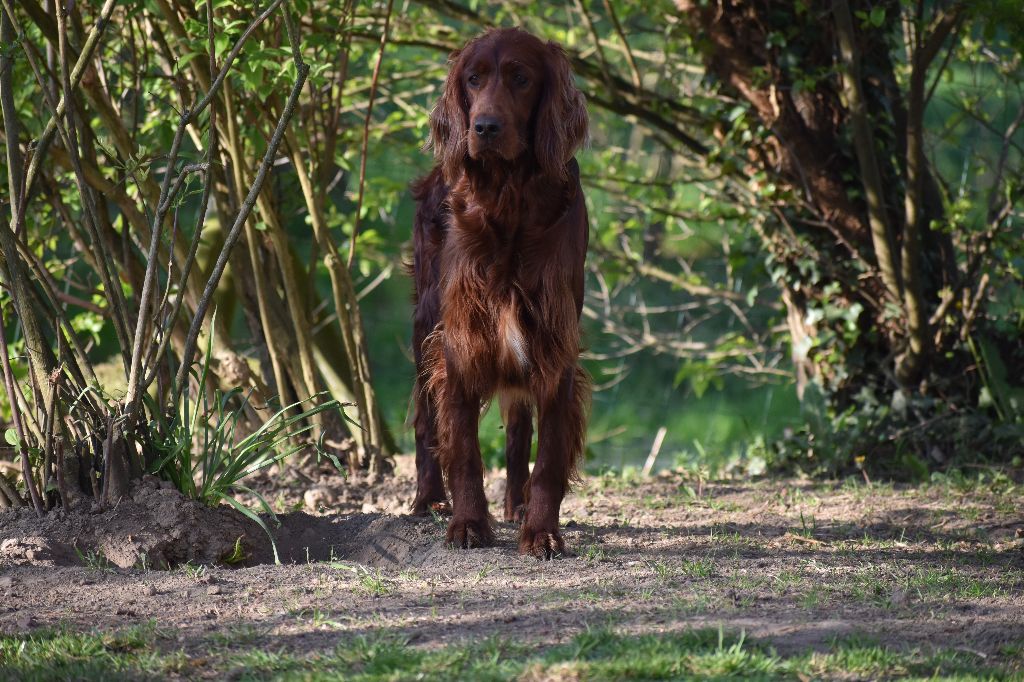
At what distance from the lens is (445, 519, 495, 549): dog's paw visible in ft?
11.1

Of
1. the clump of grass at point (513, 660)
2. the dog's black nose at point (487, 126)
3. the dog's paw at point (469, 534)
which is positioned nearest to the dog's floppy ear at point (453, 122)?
the dog's black nose at point (487, 126)

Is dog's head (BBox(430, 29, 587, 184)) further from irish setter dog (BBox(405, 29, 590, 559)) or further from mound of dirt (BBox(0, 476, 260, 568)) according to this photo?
mound of dirt (BBox(0, 476, 260, 568))

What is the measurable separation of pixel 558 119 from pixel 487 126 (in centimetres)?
23

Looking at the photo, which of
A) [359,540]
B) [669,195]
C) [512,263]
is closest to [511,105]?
[512,263]

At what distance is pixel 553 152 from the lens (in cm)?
331

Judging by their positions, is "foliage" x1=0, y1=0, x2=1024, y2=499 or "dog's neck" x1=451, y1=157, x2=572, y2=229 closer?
"dog's neck" x1=451, y1=157, x2=572, y2=229

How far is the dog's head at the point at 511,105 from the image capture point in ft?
10.6

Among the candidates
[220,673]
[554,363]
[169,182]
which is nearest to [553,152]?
[554,363]

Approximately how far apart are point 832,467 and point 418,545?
2488 mm

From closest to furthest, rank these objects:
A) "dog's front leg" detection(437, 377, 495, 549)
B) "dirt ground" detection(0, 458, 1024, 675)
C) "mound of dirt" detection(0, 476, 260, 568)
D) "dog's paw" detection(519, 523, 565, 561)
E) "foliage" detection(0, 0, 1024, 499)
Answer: "dirt ground" detection(0, 458, 1024, 675) < "mound of dirt" detection(0, 476, 260, 568) < "dog's paw" detection(519, 523, 565, 561) < "dog's front leg" detection(437, 377, 495, 549) < "foliage" detection(0, 0, 1024, 499)

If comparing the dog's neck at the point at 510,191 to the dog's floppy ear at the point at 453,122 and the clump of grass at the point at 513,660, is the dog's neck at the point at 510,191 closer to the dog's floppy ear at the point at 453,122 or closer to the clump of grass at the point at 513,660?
the dog's floppy ear at the point at 453,122

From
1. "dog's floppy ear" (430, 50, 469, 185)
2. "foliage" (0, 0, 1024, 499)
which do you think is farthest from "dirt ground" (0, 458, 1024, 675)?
"dog's floppy ear" (430, 50, 469, 185)

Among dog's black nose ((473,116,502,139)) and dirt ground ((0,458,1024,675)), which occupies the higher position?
dog's black nose ((473,116,502,139))

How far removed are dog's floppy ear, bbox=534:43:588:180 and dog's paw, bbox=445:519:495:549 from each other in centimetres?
100
